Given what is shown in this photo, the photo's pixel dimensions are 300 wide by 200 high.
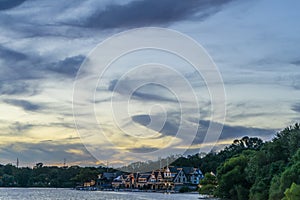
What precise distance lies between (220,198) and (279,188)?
38176 millimetres

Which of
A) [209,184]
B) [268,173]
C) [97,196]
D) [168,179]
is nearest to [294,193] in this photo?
[268,173]

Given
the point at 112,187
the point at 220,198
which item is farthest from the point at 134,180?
the point at 220,198

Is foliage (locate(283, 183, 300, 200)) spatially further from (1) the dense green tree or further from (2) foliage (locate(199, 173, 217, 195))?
(2) foliage (locate(199, 173, 217, 195))

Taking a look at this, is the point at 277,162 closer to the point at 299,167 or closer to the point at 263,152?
the point at 263,152

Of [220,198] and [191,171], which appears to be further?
[191,171]

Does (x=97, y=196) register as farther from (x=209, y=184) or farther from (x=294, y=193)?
(x=294, y=193)

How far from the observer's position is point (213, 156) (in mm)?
178000

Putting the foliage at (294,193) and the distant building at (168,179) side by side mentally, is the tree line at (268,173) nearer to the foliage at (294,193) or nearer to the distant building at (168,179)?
the foliage at (294,193)

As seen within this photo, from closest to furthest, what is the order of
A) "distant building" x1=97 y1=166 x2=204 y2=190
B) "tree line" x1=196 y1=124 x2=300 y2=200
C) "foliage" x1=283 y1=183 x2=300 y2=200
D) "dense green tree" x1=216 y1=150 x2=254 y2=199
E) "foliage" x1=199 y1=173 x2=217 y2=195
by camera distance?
"foliage" x1=283 y1=183 x2=300 y2=200 → "tree line" x1=196 y1=124 x2=300 y2=200 → "dense green tree" x1=216 y1=150 x2=254 y2=199 → "foliage" x1=199 y1=173 x2=217 y2=195 → "distant building" x1=97 y1=166 x2=204 y2=190

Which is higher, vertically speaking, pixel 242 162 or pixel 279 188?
pixel 242 162

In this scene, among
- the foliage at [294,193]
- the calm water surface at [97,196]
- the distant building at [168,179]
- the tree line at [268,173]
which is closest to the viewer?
the foliage at [294,193]

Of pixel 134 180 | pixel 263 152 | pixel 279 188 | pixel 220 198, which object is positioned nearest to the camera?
pixel 279 188

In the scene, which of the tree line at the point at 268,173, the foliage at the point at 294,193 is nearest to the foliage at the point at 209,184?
the tree line at the point at 268,173

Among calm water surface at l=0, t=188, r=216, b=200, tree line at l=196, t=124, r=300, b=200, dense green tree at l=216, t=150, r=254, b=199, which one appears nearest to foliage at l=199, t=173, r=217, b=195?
tree line at l=196, t=124, r=300, b=200
